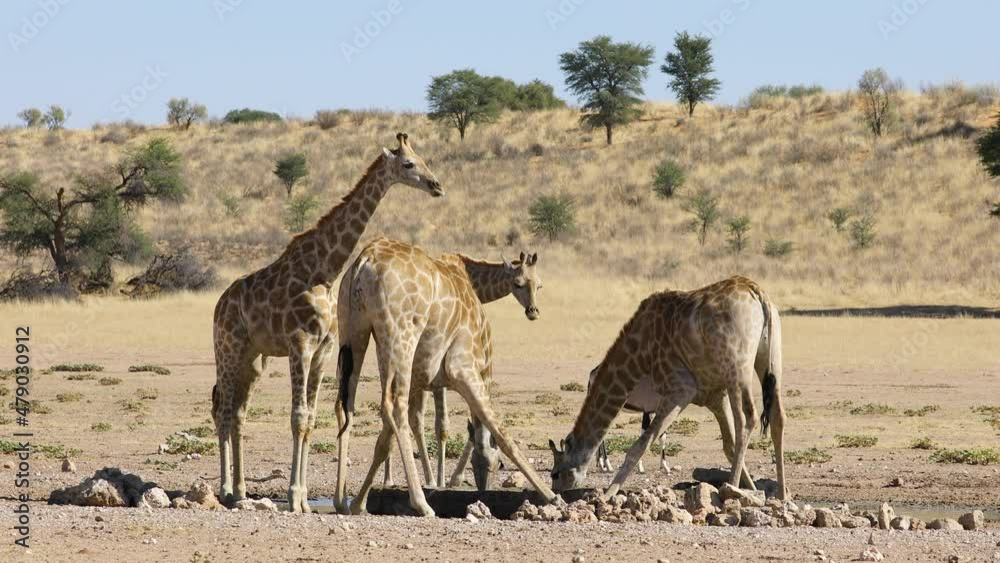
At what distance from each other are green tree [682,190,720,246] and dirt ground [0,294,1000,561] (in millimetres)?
18930

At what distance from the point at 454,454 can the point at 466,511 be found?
14.1ft

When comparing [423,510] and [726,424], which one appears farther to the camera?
[726,424]

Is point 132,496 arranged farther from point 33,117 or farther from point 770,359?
point 33,117

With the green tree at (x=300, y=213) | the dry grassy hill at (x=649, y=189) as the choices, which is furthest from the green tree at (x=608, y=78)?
the green tree at (x=300, y=213)

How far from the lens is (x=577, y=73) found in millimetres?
76938

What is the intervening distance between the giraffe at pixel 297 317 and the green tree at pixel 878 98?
6306cm

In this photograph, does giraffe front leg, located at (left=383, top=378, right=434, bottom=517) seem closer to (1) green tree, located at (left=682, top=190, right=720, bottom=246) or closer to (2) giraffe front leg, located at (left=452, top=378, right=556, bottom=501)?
(2) giraffe front leg, located at (left=452, top=378, right=556, bottom=501)

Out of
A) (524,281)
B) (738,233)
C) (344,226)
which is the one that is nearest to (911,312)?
(738,233)

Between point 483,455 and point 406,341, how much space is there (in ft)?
5.20

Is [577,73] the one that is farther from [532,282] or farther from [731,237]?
[532,282]

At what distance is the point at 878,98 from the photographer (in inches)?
3046

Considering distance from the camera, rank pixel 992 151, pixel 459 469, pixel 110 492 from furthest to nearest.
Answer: pixel 992 151
pixel 459 469
pixel 110 492

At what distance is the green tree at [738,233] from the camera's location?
5249 centimetres

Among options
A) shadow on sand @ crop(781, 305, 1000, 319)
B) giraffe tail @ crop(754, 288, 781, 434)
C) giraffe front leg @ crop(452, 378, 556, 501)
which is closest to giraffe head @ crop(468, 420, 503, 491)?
giraffe front leg @ crop(452, 378, 556, 501)
